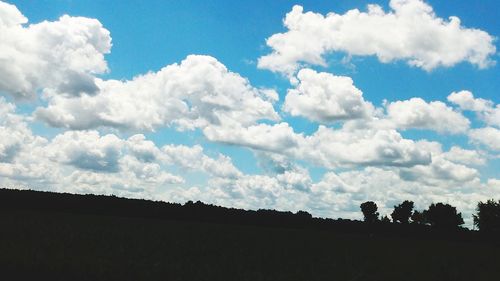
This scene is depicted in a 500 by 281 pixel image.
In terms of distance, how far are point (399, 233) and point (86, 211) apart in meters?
56.0

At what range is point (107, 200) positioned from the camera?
80.2m

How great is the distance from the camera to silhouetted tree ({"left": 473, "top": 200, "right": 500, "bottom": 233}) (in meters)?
120

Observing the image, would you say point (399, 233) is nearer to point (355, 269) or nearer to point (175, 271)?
point (355, 269)

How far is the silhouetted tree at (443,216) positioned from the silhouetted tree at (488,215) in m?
5.22

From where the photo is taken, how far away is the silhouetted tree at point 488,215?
4721 inches

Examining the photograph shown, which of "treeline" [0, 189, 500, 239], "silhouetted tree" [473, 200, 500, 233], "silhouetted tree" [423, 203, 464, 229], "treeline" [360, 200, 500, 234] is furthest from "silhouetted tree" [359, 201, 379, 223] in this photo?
"treeline" [0, 189, 500, 239]

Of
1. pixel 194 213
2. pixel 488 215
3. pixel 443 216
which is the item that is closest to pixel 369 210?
pixel 443 216

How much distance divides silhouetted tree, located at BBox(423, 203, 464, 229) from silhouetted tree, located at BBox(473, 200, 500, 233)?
5225 mm

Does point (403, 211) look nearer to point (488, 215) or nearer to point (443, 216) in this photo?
point (443, 216)

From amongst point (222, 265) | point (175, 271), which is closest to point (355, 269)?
point (222, 265)

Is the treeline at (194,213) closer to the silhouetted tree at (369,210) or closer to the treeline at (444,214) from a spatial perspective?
the treeline at (444,214)

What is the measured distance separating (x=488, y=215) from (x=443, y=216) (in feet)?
37.5

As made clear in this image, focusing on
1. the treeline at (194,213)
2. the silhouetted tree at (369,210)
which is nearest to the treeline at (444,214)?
the silhouetted tree at (369,210)

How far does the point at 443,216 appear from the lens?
12838 centimetres
